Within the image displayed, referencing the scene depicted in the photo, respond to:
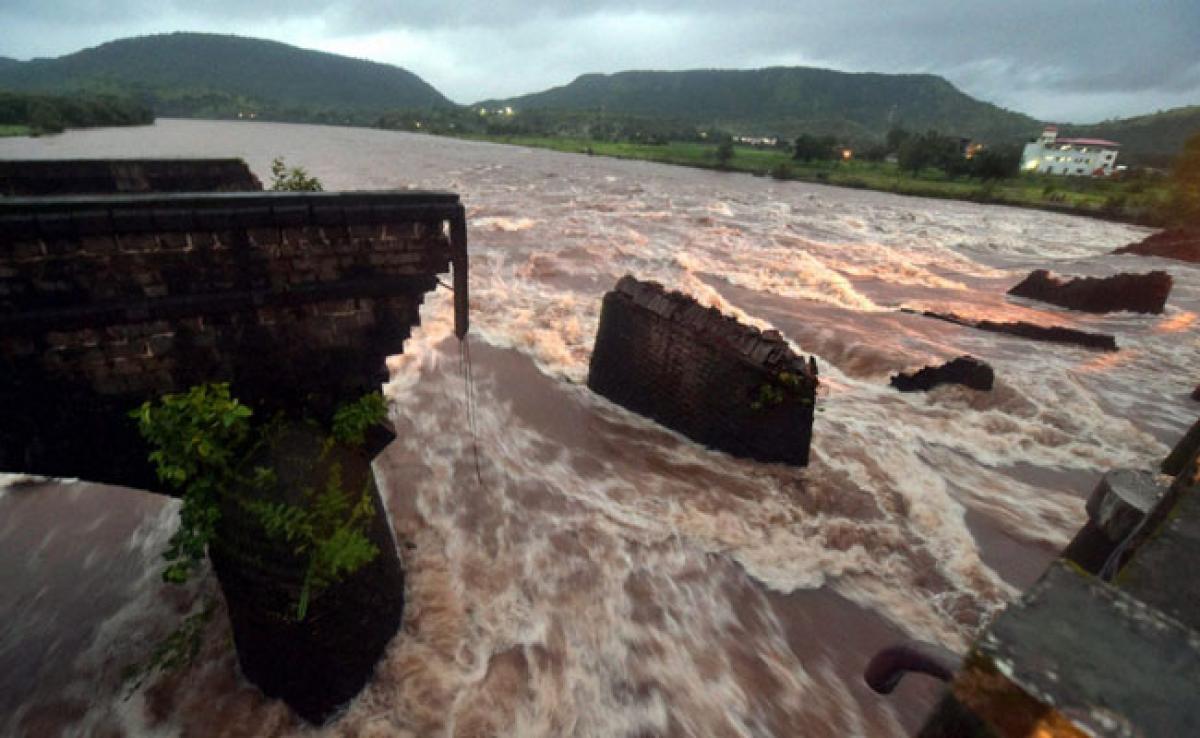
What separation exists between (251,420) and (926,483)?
9.14 meters

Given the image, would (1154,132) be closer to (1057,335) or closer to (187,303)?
(1057,335)

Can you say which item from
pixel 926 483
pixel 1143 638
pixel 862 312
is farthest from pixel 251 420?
pixel 862 312

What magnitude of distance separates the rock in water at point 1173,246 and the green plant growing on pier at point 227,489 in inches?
1798

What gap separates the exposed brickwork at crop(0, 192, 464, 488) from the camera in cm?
358

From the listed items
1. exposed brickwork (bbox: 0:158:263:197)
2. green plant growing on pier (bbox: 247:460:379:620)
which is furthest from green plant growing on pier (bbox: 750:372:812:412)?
exposed brickwork (bbox: 0:158:263:197)

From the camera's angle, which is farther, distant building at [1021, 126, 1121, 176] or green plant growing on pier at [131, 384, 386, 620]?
distant building at [1021, 126, 1121, 176]

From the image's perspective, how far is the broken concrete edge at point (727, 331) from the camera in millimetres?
7422

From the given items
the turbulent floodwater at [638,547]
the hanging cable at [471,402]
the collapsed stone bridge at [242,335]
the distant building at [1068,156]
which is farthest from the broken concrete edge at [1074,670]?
the distant building at [1068,156]

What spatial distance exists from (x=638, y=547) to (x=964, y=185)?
3340 inches

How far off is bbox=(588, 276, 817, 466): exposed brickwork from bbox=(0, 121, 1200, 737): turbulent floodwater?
402 millimetres

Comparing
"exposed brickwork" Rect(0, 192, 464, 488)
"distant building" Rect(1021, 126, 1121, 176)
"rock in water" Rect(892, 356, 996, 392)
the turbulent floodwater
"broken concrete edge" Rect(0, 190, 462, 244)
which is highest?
"distant building" Rect(1021, 126, 1121, 176)

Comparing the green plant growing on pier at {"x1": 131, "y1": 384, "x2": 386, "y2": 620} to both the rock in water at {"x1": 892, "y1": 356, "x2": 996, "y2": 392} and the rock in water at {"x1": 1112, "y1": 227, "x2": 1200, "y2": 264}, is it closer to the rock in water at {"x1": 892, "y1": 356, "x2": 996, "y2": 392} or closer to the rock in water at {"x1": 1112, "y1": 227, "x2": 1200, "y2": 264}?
the rock in water at {"x1": 892, "y1": 356, "x2": 996, "y2": 392}

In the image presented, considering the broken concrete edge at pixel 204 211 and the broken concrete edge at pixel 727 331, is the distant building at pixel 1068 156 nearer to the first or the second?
the broken concrete edge at pixel 727 331

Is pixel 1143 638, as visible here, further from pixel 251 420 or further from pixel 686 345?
pixel 686 345
